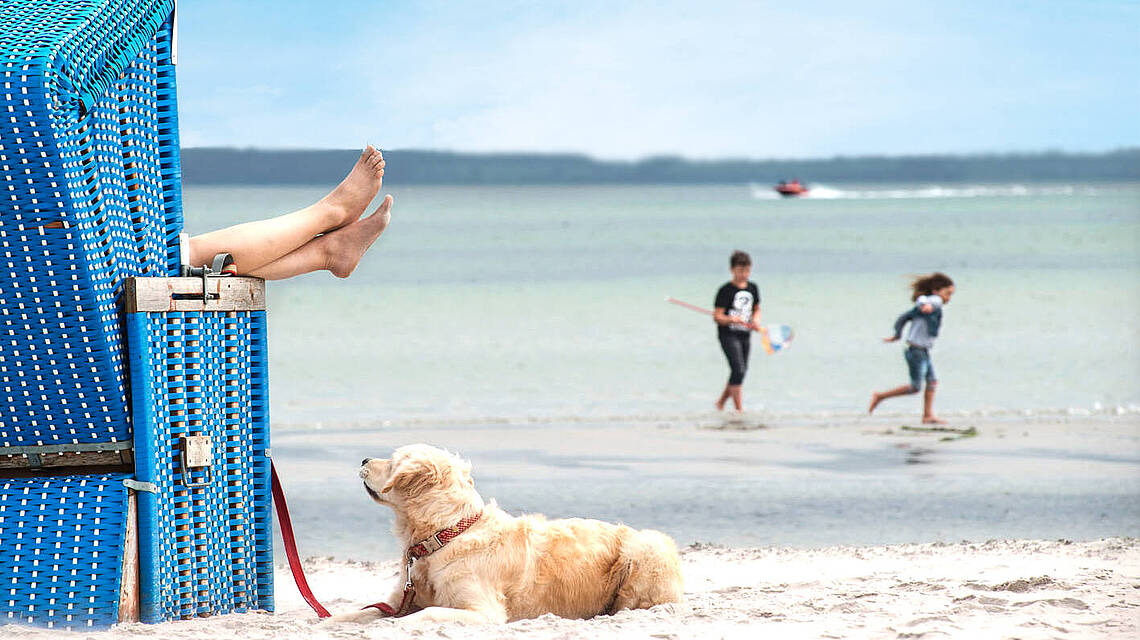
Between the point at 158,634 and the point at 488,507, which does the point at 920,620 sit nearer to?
the point at 488,507

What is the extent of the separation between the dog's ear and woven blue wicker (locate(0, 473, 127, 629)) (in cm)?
93

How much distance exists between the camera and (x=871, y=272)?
119ft

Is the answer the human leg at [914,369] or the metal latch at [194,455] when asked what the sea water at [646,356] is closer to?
the human leg at [914,369]

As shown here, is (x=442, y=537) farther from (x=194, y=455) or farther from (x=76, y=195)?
(x=76, y=195)

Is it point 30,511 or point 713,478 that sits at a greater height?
point 30,511

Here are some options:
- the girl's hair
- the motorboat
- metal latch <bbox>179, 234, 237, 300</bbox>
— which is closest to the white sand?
metal latch <bbox>179, 234, 237, 300</bbox>

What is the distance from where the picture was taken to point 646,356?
17.4m

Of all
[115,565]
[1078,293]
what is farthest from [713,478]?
[1078,293]

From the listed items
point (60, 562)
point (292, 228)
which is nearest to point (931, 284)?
point (292, 228)

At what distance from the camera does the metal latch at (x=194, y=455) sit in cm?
460

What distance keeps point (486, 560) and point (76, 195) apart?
1869mm

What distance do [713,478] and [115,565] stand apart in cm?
519

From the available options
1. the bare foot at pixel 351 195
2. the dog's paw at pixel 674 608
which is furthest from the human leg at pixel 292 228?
the dog's paw at pixel 674 608

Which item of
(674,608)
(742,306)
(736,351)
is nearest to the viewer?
(674,608)
